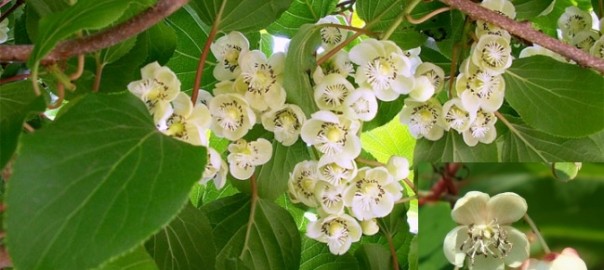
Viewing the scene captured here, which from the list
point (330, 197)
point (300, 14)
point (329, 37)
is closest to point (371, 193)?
point (330, 197)

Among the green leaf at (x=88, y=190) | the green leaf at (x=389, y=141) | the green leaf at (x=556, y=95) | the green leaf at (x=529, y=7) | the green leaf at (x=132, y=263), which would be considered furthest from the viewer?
the green leaf at (x=389, y=141)

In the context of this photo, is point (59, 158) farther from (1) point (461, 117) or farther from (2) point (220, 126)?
(1) point (461, 117)

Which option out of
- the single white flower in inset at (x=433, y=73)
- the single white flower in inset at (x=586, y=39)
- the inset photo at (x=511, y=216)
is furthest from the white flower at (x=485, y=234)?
the single white flower in inset at (x=586, y=39)

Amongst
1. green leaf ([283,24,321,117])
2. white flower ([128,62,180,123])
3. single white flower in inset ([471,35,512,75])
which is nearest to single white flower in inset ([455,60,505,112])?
single white flower in inset ([471,35,512,75])

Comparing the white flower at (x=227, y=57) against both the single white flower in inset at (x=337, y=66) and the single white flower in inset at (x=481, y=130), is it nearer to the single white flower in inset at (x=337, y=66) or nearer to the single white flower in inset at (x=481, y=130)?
the single white flower in inset at (x=337, y=66)

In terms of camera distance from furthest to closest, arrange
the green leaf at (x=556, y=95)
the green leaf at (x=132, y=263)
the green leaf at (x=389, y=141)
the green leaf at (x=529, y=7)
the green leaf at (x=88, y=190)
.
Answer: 1. the green leaf at (x=389, y=141)
2. the green leaf at (x=529, y=7)
3. the green leaf at (x=556, y=95)
4. the green leaf at (x=132, y=263)
5. the green leaf at (x=88, y=190)

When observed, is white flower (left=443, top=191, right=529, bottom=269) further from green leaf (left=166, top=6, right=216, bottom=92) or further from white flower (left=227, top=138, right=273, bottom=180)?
green leaf (left=166, top=6, right=216, bottom=92)

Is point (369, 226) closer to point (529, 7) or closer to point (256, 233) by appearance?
point (256, 233)
